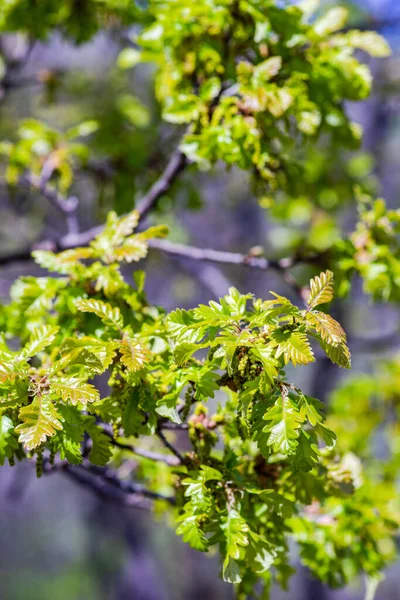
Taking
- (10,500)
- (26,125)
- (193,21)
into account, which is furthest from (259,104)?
(10,500)

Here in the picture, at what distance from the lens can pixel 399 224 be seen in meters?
2.17

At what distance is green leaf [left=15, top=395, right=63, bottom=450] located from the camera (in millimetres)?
1093

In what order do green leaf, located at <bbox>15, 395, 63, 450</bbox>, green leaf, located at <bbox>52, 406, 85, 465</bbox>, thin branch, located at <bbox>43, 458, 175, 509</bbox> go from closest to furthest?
green leaf, located at <bbox>15, 395, 63, 450</bbox> < green leaf, located at <bbox>52, 406, 85, 465</bbox> < thin branch, located at <bbox>43, 458, 175, 509</bbox>

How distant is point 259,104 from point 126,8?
138cm

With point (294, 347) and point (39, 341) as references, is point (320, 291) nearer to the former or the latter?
point (294, 347)

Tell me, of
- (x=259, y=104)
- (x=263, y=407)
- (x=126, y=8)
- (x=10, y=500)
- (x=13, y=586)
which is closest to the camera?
(x=263, y=407)

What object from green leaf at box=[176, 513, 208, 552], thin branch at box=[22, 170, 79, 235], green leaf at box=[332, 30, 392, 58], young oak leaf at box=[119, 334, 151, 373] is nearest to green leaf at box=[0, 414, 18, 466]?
young oak leaf at box=[119, 334, 151, 373]

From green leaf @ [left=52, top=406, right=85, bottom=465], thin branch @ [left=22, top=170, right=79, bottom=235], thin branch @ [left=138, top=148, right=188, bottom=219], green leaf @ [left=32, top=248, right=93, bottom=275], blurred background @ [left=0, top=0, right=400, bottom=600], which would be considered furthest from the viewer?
blurred background @ [left=0, top=0, right=400, bottom=600]

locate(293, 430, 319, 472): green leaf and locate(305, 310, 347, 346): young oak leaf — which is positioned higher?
locate(305, 310, 347, 346): young oak leaf

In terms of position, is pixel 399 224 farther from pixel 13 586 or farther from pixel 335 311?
pixel 13 586

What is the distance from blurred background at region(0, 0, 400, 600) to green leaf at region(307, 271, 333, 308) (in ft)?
3.42

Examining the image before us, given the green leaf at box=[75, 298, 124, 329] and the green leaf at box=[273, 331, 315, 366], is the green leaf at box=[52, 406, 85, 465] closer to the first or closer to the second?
the green leaf at box=[75, 298, 124, 329]

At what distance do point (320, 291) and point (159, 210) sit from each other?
5.83 feet

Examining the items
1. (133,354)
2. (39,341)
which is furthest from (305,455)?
(39,341)
